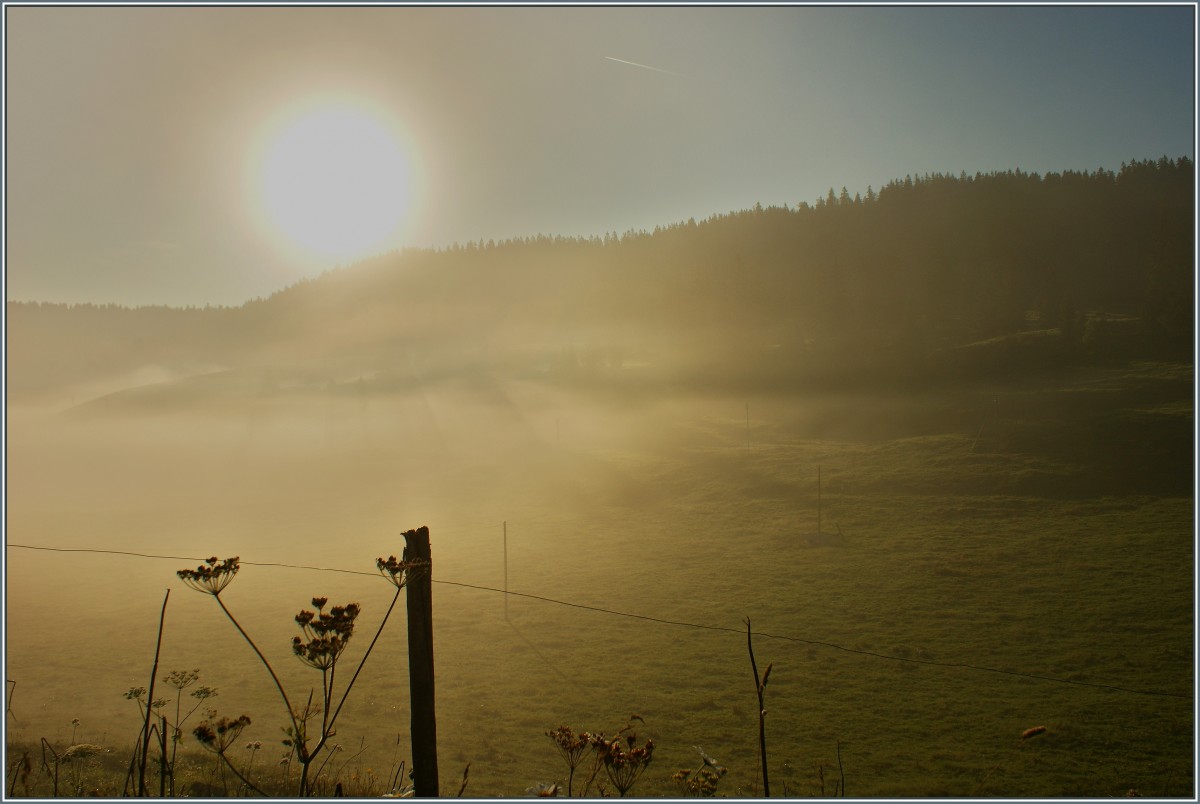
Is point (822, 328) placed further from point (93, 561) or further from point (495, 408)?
point (93, 561)

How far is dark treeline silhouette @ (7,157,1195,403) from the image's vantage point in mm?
91688

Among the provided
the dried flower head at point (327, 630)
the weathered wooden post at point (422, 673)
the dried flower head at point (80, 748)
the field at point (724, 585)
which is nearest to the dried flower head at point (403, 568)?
the weathered wooden post at point (422, 673)

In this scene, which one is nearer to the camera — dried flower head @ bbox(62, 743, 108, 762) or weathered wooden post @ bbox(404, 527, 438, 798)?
weathered wooden post @ bbox(404, 527, 438, 798)

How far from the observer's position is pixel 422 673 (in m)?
5.26

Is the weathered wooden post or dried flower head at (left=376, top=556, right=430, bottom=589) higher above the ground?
dried flower head at (left=376, top=556, right=430, bottom=589)

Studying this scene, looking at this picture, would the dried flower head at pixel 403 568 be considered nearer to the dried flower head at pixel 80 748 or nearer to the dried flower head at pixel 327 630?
the dried flower head at pixel 327 630

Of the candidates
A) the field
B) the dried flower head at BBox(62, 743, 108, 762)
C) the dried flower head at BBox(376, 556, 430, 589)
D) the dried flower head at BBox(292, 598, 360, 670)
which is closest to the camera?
the dried flower head at BBox(292, 598, 360, 670)

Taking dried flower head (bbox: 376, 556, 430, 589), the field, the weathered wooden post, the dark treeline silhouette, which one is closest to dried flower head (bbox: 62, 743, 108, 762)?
the field

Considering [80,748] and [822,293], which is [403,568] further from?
[822,293]

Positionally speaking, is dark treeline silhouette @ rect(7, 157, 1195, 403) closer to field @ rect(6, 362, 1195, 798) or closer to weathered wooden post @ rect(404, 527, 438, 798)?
field @ rect(6, 362, 1195, 798)

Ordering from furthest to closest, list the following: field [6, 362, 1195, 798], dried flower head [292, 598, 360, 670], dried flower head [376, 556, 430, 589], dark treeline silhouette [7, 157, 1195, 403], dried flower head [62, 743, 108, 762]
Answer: dark treeline silhouette [7, 157, 1195, 403] < field [6, 362, 1195, 798] < dried flower head [62, 743, 108, 762] < dried flower head [376, 556, 430, 589] < dried flower head [292, 598, 360, 670]

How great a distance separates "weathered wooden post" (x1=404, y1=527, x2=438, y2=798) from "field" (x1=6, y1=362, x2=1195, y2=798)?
376 inches

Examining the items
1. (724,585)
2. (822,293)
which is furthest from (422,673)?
(822,293)

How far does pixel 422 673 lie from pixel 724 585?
104 feet
